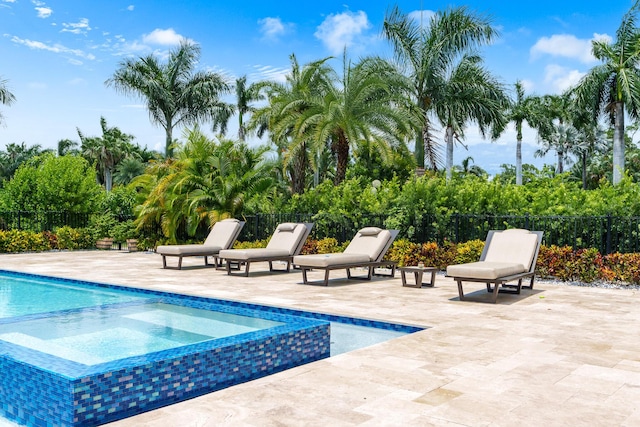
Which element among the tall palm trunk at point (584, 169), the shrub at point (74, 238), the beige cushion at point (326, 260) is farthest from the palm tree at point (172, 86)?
the tall palm trunk at point (584, 169)

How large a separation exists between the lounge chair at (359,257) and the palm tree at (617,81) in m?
26.8

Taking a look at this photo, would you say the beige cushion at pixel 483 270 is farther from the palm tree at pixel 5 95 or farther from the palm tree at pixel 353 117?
the palm tree at pixel 5 95

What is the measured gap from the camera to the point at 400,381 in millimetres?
4863

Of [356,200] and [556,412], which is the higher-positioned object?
[356,200]

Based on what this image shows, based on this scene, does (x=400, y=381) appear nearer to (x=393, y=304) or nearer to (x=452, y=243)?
(x=393, y=304)

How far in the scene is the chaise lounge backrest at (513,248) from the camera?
412 inches

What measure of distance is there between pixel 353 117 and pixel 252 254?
332 inches

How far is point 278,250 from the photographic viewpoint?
44.5 ft

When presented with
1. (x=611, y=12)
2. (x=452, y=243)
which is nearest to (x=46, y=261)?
(x=452, y=243)

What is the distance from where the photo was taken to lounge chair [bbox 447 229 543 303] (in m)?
9.30

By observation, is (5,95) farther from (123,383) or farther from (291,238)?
(123,383)

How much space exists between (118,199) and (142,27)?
15.7 meters

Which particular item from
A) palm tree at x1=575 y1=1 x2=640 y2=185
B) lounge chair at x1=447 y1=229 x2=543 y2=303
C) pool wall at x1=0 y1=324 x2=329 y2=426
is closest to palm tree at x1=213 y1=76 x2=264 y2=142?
palm tree at x1=575 y1=1 x2=640 y2=185

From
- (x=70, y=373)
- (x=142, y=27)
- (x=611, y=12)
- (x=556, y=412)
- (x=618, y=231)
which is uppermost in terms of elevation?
(x=611, y=12)
